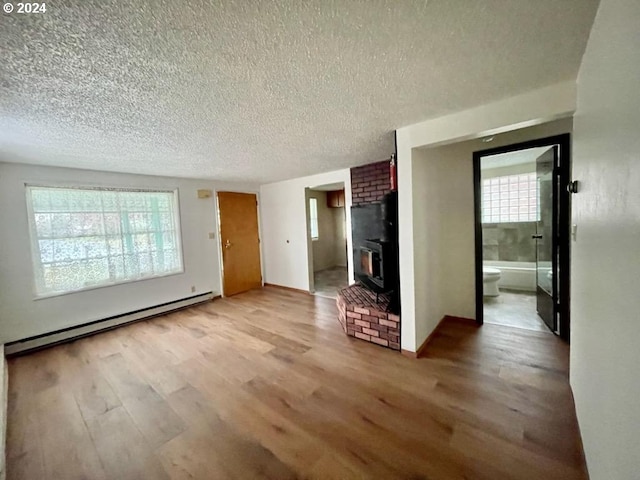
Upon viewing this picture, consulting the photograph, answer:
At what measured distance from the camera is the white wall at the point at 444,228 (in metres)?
2.39

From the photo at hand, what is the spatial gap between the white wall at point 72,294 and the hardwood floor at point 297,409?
17.2 inches

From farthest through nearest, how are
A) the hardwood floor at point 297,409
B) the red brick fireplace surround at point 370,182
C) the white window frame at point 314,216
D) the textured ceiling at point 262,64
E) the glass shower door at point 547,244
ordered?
1. the white window frame at point 314,216
2. the red brick fireplace surround at point 370,182
3. the glass shower door at point 547,244
4. the hardwood floor at point 297,409
5. the textured ceiling at point 262,64

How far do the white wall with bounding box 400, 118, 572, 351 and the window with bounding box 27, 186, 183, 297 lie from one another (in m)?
3.72

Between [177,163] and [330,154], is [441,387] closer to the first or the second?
Answer: [330,154]

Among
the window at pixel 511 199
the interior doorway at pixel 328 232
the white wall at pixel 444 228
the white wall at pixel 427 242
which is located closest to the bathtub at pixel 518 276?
the window at pixel 511 199

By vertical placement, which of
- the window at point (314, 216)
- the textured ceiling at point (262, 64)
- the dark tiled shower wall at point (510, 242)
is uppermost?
the textured ceiling at point (262, 64)

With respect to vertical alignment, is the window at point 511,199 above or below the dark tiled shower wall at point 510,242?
above

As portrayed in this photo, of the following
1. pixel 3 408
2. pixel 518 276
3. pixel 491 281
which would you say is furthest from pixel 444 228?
pixel 3 408

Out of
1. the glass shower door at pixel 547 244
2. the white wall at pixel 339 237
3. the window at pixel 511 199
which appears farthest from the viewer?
the white wall at pixel 339 237

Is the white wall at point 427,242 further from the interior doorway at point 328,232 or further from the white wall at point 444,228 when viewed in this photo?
the interior doorway at point 328,232

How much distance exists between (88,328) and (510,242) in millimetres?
6920

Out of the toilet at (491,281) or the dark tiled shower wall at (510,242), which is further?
the dark tiled shower wall at (510,242)

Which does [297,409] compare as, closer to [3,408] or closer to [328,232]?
[3,408]

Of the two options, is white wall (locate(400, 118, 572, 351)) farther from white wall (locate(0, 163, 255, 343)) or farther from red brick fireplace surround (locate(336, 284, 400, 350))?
white wall (locate(0, 163, 255, 343))
